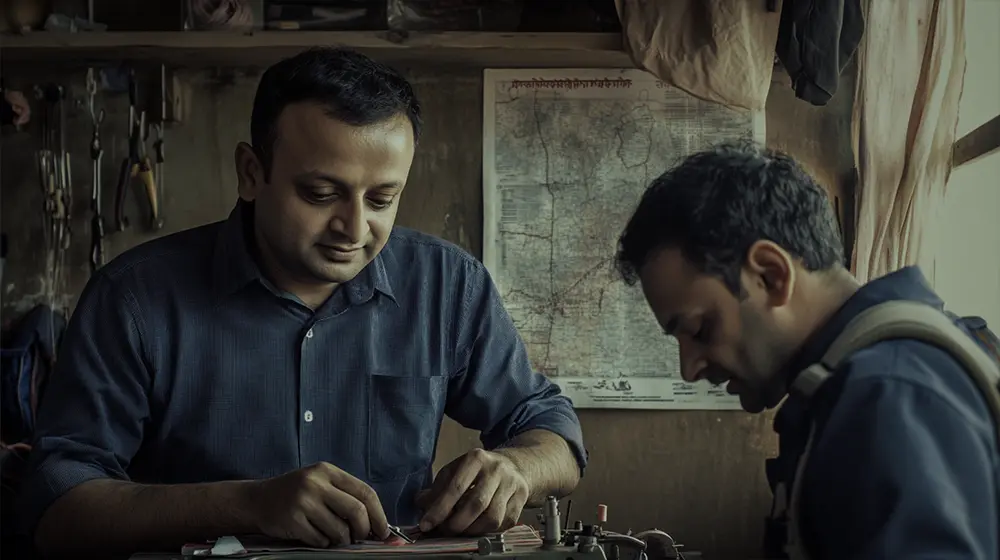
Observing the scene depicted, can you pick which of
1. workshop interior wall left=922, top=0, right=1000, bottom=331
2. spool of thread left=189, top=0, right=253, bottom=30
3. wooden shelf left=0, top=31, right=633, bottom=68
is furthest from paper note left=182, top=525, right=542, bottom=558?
A: spool of thread left=189, top=0, right=253, bottom=30

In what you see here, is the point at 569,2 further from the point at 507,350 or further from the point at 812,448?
the point at 812,448

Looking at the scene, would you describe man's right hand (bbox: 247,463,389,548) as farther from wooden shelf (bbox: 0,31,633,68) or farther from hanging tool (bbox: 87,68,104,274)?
hanging tool (bbox: 87,68,104,274)

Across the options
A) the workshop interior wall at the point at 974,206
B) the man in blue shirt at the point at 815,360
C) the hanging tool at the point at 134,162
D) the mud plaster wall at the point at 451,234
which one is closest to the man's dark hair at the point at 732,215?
the man in blue shirt at the point at 815,360

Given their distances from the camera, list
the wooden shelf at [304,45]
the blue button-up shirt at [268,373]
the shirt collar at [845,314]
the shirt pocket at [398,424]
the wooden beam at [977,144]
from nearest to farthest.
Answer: the shirt collar at [845,314], the blue button-up shirt at [268,373], the shirt pocket at [398,424], the wooden beam at [977,144], the wooden shelf at [304,45]

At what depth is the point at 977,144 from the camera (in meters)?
1.93

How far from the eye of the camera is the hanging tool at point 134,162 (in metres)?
2.56

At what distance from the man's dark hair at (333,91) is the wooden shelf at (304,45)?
33.2 inches

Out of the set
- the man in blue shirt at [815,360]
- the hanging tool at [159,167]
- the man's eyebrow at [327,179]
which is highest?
the hanging tool at [159,167]

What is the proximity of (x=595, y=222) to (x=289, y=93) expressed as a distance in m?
1.20

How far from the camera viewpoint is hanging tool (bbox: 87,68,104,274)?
101 inches

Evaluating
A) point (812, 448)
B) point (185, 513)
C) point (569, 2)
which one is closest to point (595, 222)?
point (569, 2)

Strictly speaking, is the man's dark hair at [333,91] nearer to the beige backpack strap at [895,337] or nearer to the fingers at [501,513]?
the fingers at [501,513]

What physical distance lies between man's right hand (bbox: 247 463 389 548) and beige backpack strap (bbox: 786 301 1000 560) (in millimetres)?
563

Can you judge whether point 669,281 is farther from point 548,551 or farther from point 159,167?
point 159,167
